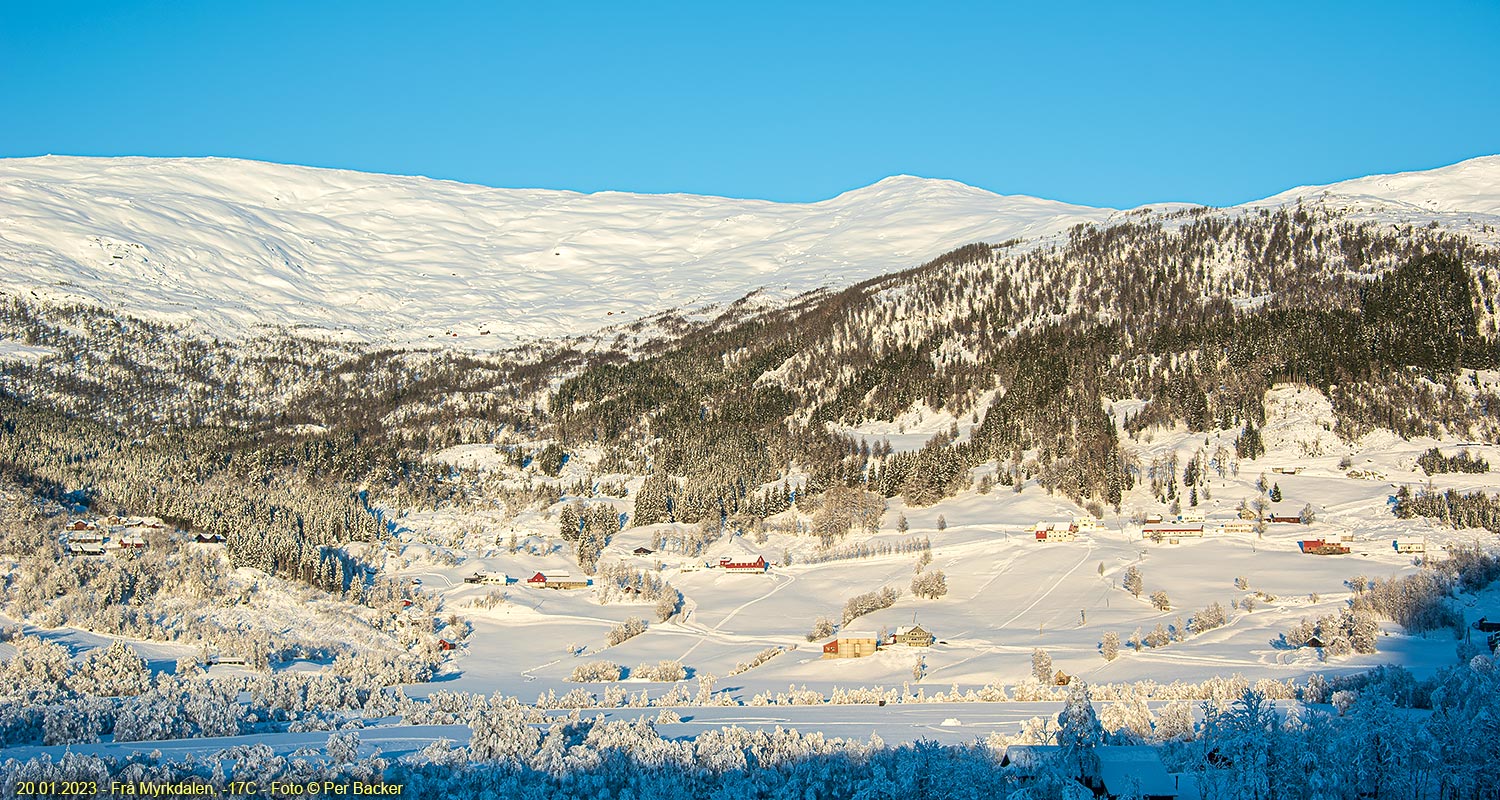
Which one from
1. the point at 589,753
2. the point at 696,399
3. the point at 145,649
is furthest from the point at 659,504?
the point at 589,753

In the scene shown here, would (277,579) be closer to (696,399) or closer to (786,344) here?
(696,399)

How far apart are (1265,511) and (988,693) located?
51051 mm

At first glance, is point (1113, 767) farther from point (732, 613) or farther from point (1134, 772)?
point (732, 613)

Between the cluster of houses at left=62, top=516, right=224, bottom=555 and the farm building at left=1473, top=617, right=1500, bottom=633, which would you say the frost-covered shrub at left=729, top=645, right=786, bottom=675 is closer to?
the farm building at left=1473, top=617, right=1500, bottom=633

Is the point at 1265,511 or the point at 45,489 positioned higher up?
the point at 45,489

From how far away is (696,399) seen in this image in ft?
534

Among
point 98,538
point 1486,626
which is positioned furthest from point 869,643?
point 98,538

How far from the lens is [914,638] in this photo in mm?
77812

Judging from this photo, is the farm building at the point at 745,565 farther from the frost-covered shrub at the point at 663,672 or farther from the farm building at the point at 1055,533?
the frost-covered shrub at the point at 663,672

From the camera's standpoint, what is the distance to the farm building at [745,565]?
10544 cm

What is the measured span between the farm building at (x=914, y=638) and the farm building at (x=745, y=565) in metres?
27.1

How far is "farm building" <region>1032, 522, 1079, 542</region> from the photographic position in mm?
100312

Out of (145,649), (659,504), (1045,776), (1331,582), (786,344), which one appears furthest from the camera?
(786,344)

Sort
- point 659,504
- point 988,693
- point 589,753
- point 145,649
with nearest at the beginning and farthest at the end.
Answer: point 589,753
point 988,693
point 145,649
point 659,504
